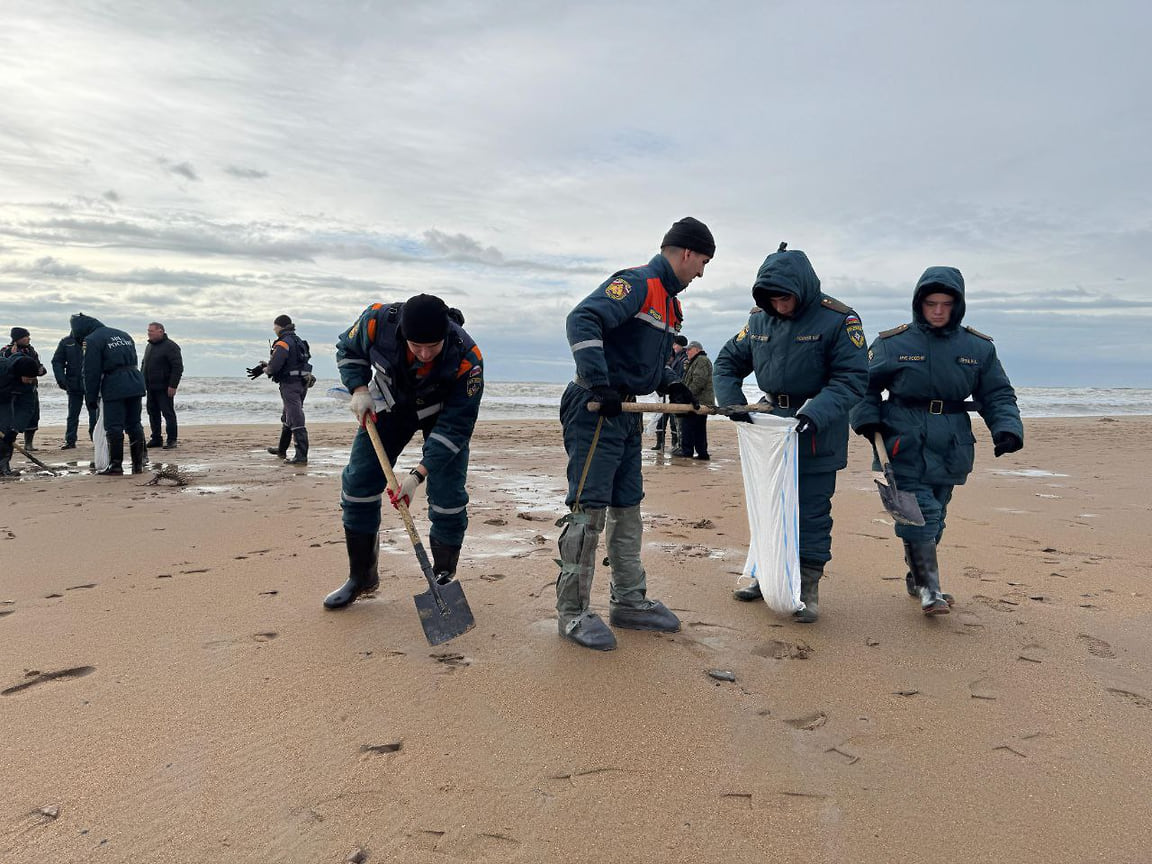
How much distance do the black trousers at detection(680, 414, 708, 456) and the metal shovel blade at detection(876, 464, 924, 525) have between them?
7.15 m

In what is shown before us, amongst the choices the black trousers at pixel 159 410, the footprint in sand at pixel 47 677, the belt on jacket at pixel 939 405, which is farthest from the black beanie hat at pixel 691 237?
the black trousers at pixel 159 410

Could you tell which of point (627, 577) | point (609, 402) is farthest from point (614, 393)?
point (627, 577)

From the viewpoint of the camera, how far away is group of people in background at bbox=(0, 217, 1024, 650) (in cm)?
359

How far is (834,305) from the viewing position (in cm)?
389

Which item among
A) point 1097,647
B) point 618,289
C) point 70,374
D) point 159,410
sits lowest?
point 1097,647

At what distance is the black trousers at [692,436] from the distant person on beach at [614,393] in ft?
25.2

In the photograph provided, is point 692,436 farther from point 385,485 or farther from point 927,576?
point 385,485

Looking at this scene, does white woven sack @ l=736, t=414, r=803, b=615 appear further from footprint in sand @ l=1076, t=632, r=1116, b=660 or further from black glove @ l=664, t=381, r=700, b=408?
footprint in sand @ l=1076, t=632, r=1116, b=660

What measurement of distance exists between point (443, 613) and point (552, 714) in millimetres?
802

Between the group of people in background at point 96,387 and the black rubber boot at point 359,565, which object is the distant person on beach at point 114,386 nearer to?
the group of people in background at point 96,387

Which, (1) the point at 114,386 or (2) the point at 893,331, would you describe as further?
(1) the point at 114,386

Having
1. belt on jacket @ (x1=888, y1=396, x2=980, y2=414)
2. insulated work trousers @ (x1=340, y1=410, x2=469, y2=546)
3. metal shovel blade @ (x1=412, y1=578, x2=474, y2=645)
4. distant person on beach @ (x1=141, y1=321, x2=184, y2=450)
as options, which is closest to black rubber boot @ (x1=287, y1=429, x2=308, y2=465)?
distant person on beach @ (x1=141, y1=321, x2=184, y2=450)

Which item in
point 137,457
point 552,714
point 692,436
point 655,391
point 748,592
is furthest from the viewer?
point 692,436

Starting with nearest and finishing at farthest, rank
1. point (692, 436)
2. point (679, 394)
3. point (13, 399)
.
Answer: point (679, 394) < point (13, 399) < point (692, 436)
